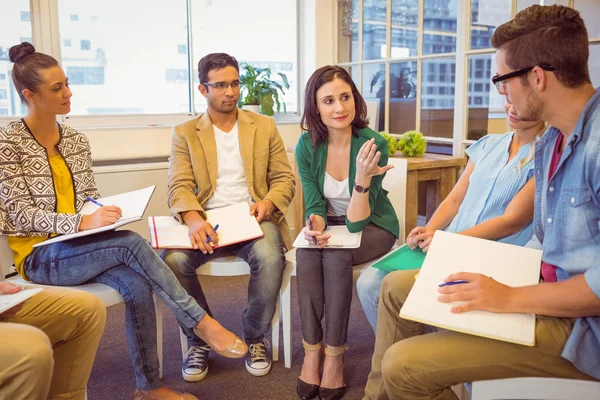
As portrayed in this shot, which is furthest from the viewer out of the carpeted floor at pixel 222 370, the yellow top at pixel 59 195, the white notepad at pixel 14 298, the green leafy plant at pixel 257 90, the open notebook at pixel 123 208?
the green leafy plant at pixel 257 90

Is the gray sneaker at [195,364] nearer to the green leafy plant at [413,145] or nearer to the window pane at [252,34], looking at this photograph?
the green leafy plant at [413,145]

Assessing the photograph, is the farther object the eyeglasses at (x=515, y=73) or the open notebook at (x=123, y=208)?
the open notebook at (x=123, y=208)

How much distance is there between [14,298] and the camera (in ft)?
5.27

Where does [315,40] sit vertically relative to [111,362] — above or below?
above

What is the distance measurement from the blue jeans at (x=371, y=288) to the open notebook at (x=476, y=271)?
42 centimetres

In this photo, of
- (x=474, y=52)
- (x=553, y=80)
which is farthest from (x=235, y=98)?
(x=553, y=80)

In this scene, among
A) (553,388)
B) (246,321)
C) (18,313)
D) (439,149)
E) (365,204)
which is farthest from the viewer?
(439,149)

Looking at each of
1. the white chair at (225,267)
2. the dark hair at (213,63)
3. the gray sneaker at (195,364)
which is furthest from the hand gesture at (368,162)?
the gray sneaker at (195,364)

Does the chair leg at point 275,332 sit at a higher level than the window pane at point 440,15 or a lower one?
lower

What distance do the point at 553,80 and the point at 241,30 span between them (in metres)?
2.92

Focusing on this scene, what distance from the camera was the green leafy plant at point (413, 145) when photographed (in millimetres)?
2926

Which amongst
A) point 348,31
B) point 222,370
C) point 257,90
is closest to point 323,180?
point 222,370

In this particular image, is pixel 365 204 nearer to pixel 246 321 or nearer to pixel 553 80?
pixel 246 321

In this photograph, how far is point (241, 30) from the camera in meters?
3.87
